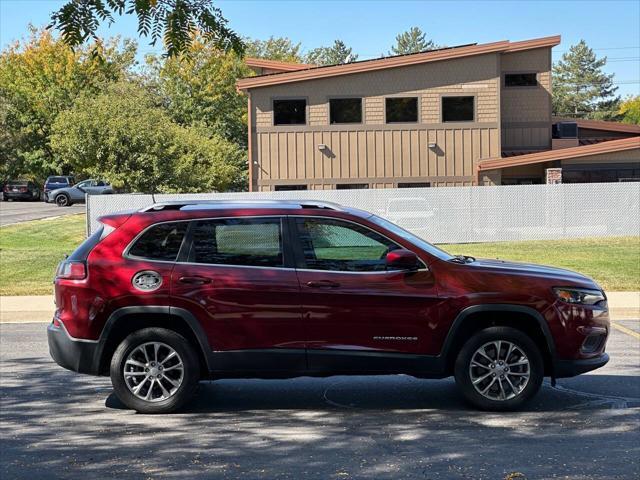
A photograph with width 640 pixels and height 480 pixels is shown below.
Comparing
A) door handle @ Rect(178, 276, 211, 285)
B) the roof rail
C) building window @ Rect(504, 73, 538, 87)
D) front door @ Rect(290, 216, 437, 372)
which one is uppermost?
building window @ Rect(504, 73, 538, 87)

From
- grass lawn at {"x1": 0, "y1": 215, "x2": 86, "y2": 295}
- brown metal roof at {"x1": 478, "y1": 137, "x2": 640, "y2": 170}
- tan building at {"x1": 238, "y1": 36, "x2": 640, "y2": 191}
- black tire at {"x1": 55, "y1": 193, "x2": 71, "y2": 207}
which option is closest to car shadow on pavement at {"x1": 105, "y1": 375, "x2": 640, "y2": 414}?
grass lawn at {"x1": 0, "y1": 215, "x2": 86, "y2": 295}

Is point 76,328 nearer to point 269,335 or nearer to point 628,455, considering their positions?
point 269,335

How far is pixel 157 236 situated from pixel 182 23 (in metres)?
1.83

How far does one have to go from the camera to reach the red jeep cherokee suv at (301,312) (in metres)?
7.14

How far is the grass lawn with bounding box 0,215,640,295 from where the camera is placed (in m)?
16.9

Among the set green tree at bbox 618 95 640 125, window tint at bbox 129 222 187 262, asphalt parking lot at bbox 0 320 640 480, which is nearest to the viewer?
asphalt parking lot at bbox 0 320 640 480

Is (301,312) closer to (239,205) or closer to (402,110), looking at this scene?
(239,205)

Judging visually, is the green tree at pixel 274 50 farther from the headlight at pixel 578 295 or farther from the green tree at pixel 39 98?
the headlight at pixel 578 295

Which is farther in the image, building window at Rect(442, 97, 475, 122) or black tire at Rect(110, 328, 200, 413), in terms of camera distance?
building window at Rect(442, 97, 475, 122)

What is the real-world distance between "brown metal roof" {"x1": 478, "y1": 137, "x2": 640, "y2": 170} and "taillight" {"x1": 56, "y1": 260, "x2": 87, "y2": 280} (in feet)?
75.3

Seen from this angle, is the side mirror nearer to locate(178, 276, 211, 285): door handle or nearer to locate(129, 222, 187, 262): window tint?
locate(178, 276, 211, 285): door handle

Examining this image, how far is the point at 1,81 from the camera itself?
6016cm

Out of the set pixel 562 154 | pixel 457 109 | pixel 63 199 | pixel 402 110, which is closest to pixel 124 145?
pixel 402 110

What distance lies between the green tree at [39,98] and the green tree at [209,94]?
15.6 ft
